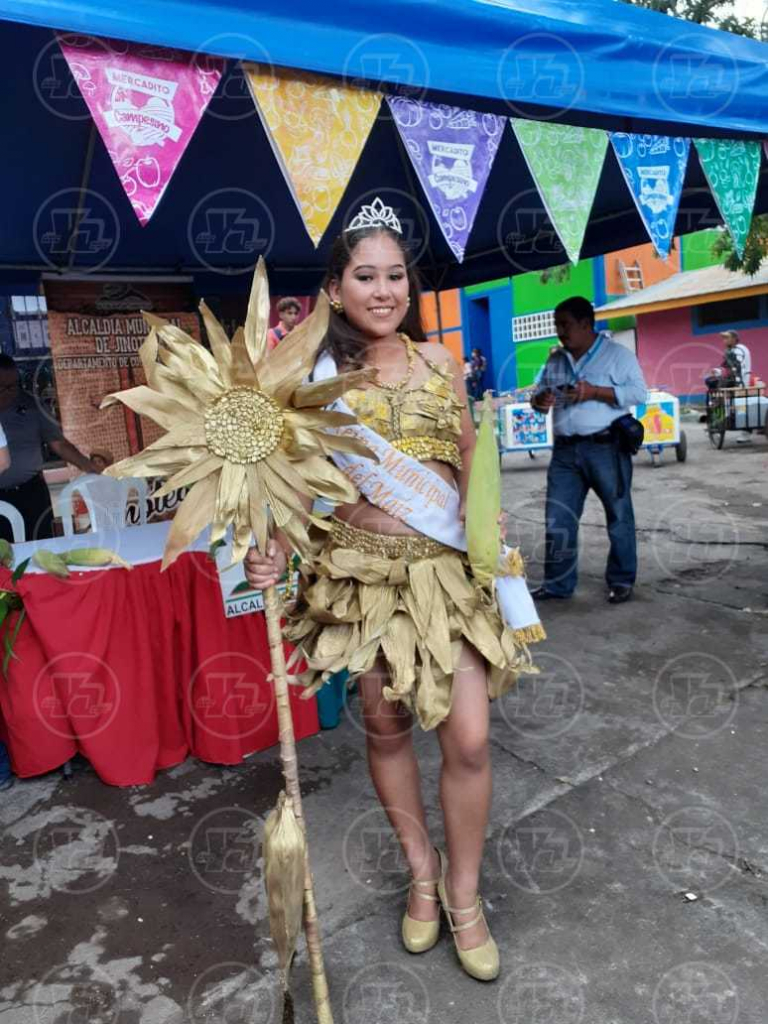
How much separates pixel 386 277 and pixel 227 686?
5.72 feet

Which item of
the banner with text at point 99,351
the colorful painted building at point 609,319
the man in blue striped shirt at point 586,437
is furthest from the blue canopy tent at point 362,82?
the colorful painted building at point 609,319

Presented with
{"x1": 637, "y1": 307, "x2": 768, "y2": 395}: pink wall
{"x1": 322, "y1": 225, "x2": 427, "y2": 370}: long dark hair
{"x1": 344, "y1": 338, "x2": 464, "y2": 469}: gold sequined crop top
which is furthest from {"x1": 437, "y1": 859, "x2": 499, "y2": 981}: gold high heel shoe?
{"x1": 637, "y1": 307, "x2": 768, "y2": 395}: pink wall

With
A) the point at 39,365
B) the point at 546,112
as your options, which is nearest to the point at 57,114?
the point at 546,112

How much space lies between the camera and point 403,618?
5.88 feet

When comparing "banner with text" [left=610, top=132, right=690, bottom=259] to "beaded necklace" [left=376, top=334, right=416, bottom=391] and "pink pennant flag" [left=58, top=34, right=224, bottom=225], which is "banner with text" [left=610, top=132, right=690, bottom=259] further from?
"pink pennant flag" [left=58, top=34, right=224, bottom=225]

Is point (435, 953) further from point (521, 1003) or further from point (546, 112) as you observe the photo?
point (546, 112)

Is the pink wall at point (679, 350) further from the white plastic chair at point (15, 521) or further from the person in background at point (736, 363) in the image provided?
the white plastic chair at point (15, 521)

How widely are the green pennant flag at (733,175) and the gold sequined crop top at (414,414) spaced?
186 centimetres

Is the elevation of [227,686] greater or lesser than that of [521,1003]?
greater

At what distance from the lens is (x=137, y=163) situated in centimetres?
186

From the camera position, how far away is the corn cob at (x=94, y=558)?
2.74 m

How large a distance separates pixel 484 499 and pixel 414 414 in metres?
0.29

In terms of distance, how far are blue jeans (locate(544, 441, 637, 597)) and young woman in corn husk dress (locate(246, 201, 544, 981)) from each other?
8.61 feet

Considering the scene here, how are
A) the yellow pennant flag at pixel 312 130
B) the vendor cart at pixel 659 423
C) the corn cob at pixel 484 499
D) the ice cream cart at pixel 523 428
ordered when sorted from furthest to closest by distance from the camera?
the ice cream cart at pixel 523 428
the vendor cart at pixel 659 423
the yellow pennant flag at pixel 312 130
the corn cob at pixel 484 499
